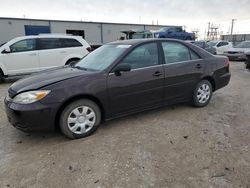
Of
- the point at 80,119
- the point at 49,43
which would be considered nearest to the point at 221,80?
the point at 80,119

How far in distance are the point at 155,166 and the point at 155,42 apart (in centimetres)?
234

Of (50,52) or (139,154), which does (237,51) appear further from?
(139,154)

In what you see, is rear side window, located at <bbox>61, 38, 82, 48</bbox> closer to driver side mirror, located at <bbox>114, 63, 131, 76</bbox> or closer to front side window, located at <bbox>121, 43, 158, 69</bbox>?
front side window, located at <bbox>121, 43, 158, 69</bbox>

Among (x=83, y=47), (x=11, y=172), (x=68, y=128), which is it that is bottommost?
(x=11, y=172)

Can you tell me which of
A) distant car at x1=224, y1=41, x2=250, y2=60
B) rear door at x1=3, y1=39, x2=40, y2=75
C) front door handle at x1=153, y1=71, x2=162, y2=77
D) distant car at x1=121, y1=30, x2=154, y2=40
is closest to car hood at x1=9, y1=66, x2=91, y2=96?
front door handle at x1=153, y1=71, x2=162, y2=77

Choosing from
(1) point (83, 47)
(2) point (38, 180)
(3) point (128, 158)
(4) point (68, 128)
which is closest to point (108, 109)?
(4) point (68, 128)

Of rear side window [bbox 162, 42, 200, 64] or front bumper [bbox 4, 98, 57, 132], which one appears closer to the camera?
front bumper [bbox 4, 98, 57, 132]

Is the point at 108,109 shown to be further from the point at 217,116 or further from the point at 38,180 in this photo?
the point at 217,116

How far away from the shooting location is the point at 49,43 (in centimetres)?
809

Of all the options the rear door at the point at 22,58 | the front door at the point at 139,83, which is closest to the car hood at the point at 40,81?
the front door at the point at 139,83

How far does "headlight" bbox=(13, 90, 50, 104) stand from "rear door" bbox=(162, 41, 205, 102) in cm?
218

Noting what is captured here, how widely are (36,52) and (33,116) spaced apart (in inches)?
219

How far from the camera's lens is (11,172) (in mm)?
2555

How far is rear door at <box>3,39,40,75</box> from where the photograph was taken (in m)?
7.57
